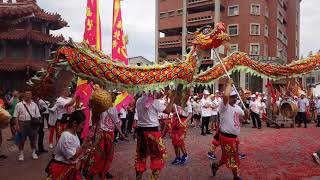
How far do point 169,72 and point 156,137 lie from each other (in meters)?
1.17

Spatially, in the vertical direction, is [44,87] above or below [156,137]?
above

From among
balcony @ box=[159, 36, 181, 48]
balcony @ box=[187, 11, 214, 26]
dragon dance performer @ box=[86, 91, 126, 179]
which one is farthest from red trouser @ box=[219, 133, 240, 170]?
balcony @ box=[159, 36, 181, 48]

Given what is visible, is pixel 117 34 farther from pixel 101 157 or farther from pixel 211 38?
pixel 101 157

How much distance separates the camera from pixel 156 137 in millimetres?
6348

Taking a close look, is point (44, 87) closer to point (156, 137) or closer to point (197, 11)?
point (156, 137)

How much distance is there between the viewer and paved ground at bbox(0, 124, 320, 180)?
7.73 metres

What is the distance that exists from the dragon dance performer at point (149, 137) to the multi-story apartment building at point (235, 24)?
101ft

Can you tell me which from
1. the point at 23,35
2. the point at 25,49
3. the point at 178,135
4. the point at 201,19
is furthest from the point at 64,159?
the point at 201,19

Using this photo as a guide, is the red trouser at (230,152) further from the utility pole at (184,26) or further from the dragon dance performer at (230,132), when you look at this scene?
the utility pole at (184,26)

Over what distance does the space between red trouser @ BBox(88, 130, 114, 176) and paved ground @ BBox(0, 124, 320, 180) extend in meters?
0.85

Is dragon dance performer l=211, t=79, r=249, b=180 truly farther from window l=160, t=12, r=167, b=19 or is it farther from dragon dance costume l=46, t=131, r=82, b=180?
window l=160, t=12, r=167, b=19

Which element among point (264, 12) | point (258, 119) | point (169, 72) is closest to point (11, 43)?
point (258, 119)

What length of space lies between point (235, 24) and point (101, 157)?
36.8m

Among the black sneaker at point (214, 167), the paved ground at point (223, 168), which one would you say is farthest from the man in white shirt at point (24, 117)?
the black sneaker at point (214, 167)
